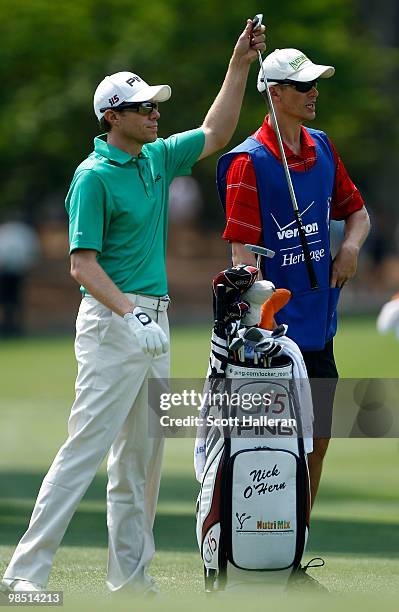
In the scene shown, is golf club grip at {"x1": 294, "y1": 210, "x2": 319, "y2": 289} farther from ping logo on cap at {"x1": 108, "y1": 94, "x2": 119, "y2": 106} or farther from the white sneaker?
the white sneaker

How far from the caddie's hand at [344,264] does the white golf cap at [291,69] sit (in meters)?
0.82

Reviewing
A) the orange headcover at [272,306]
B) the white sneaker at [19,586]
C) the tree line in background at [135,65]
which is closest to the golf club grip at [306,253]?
the orange headcover at [272,306]

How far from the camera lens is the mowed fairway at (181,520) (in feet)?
22.1

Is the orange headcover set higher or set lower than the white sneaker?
higher

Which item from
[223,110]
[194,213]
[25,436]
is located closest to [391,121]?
[194,213]

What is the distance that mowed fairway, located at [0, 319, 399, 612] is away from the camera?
22.1 ft

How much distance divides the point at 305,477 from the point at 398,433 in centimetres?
498

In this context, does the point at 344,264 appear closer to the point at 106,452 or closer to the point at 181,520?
the point at 106,452

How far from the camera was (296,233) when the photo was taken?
731cm

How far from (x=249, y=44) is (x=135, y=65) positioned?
23.9 meters

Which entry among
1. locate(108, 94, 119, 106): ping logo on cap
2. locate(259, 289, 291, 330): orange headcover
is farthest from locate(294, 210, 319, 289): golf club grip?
locate(108, 94, 119, 106): ping logo on cap

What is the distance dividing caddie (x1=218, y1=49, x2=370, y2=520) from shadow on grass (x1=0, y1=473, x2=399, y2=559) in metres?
1.06

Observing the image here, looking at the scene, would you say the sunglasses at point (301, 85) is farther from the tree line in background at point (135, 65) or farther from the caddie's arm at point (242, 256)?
the tree line in background at point (135, 65)

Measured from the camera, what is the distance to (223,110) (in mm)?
7359
